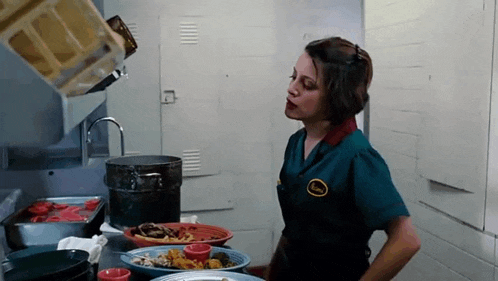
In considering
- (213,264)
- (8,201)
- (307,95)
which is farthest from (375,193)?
(8,201)

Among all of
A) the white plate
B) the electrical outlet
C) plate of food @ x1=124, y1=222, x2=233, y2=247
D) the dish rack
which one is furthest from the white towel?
the electrical outlet

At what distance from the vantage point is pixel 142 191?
1.94 meters

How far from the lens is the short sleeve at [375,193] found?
4.71ft

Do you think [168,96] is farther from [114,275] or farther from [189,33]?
[114,275]

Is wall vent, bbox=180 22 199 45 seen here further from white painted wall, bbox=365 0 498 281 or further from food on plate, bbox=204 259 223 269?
food on plate, bbox=204 259 223 269

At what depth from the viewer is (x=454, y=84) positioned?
7.73 feet

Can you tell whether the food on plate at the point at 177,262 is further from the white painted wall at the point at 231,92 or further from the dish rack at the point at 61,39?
the white painted wall at the point at 231,92

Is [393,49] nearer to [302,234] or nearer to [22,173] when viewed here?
[302,234]

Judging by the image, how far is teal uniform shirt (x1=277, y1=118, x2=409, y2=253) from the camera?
57.4 inches

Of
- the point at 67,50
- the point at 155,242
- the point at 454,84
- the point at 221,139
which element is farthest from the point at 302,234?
the point at 221,139

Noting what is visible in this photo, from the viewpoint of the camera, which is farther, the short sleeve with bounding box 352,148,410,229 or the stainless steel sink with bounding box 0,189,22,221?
the stainless steel sink with bounding box 0,189,22,221

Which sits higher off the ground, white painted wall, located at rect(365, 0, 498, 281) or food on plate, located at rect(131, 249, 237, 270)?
white painted wall, located at rect(365, 0, 498, 281)

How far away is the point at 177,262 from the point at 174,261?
11 millimetres

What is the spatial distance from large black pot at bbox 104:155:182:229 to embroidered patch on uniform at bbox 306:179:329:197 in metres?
0.64
